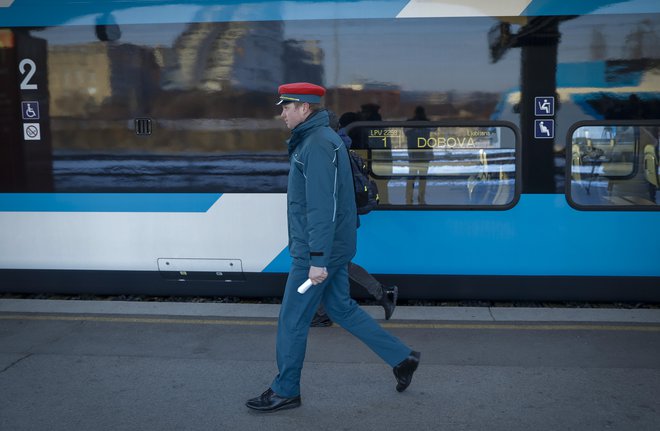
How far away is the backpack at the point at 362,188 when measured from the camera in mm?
5152

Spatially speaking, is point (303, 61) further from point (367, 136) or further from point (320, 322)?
point (320, 322)

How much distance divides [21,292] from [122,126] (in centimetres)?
170

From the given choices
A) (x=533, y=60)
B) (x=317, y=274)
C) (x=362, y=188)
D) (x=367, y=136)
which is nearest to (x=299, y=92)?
(x=317, y=274)

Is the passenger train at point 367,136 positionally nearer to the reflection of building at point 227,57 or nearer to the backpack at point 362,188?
the reflection of building at point 227,57

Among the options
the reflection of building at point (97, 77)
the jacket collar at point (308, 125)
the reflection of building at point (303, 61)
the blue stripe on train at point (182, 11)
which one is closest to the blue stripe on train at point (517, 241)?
the reflection of building at point (303, 61)

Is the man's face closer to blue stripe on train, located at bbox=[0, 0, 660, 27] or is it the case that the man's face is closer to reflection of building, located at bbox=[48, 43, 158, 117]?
blue stripe on train, located at bbox=[0, 0, 660, 27]

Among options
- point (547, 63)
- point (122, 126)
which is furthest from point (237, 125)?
point (547, 63)

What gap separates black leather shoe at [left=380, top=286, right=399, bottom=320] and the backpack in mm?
626

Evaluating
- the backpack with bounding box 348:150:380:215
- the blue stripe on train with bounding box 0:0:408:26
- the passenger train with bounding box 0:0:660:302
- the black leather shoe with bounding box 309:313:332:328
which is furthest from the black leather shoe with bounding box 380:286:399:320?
the blue stripe on train with bounding box 0:0:408:26

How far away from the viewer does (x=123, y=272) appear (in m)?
6.06

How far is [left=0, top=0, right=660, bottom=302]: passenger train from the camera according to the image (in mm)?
5539

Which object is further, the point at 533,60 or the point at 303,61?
the point at 303,61

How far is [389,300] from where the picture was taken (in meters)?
5.54

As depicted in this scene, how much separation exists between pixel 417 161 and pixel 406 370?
6.58 feet
